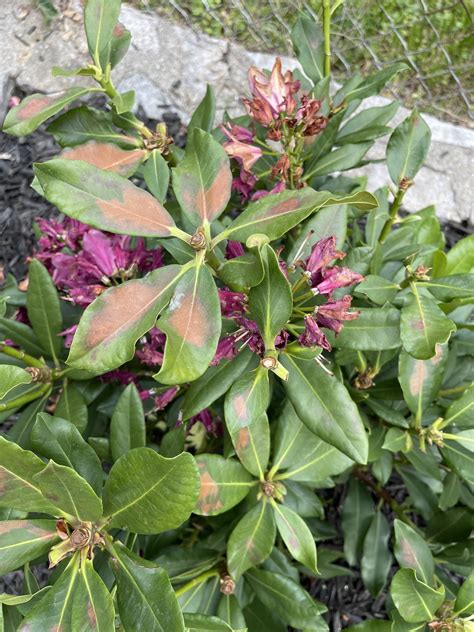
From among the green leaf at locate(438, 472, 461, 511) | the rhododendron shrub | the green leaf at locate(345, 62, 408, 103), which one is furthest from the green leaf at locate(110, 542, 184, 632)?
the green leaf at locate(345, 62, 408, 103)

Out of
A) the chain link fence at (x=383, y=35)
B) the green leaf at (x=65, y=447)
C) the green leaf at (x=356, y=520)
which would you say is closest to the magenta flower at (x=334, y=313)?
the green leaf at (x=65, y=447)

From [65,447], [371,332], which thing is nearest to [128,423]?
[65,447]

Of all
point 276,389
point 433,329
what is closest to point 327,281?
point 433,329

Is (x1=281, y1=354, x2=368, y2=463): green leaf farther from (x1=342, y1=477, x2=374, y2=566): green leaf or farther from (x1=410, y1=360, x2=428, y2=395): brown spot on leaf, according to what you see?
(x1=342, y1=477, x2=374, y2=566): green leaf

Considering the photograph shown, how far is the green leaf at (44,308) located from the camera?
3.87ft

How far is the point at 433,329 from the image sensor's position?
96cm

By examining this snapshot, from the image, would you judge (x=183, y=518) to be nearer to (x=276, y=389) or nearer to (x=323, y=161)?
(x=276, y=389)

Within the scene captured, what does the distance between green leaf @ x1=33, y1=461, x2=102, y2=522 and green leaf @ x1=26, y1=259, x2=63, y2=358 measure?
46 centimetres

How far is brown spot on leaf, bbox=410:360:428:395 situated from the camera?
3.62ft

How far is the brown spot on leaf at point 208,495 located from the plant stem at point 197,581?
7.0 inches

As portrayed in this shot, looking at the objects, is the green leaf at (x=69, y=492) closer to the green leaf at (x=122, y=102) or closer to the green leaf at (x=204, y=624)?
the green leaf at (x=204, y=624)

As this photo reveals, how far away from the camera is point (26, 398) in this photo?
1.12 metres

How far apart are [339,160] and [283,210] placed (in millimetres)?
505

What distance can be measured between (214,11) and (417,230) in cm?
186
